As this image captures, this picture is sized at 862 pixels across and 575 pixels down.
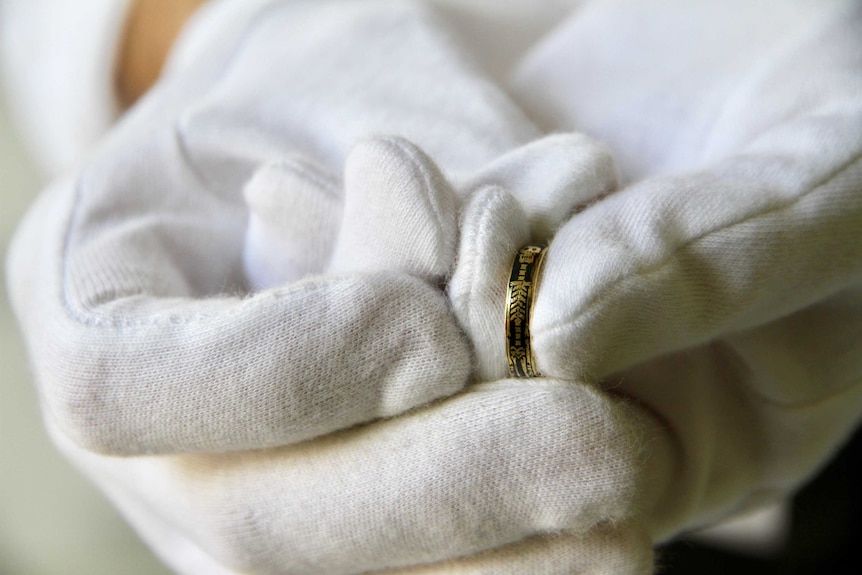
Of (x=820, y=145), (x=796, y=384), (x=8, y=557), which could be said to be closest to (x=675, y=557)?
(x=796, y=384)

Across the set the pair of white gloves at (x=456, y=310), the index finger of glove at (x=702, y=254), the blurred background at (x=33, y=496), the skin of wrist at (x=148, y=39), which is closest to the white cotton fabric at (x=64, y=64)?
the skin of wrist at (x=148, y=39)

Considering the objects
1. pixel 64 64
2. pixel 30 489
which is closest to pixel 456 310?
pixel 64 64

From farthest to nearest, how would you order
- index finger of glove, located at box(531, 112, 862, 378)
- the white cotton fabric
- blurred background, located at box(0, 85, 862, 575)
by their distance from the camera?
blurred background, located at box(0, 85, 862, 575)
the white cotton fabric
index finger of glove, located at box(531, 112, 862, 378)

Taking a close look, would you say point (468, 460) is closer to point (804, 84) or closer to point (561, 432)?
point (561, 432)

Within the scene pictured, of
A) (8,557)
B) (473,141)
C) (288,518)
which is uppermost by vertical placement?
(473,141)

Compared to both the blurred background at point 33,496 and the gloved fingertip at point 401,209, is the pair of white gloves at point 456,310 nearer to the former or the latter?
the gloved fingertip at point 401,209

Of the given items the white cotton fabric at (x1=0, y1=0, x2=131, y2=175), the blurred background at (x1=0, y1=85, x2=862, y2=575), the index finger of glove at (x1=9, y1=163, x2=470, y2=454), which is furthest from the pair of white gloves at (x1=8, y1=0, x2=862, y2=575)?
the blurred background at (x1=0, y1=85, x2=862, y2=575)

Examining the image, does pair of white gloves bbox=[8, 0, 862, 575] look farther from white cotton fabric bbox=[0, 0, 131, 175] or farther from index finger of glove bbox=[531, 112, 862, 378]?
white cotton fabric bbox=[0, 0, 131, 175]

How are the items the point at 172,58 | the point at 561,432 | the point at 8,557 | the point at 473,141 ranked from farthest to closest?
the point at 8,557 < the point at 172,58 < the point at 473,141 < the point at 561,432
